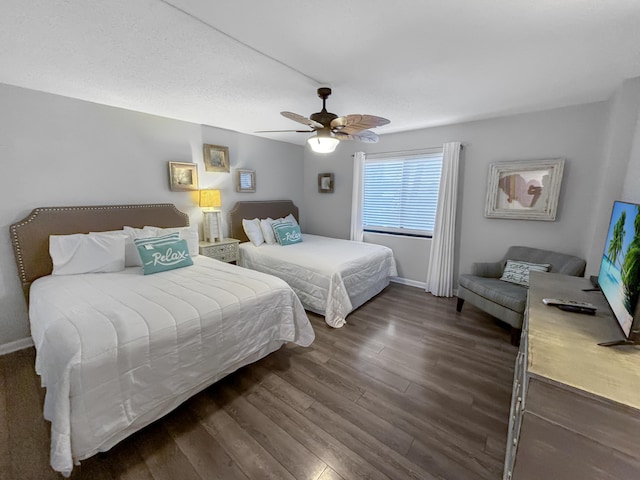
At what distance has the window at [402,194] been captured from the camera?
372 cm

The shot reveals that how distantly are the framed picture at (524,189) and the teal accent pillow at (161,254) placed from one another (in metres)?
3.64

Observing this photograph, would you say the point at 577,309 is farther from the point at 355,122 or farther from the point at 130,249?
the point at 130,249

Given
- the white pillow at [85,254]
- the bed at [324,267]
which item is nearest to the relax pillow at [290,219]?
the bed at [324,267]

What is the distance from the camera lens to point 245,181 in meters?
4.06

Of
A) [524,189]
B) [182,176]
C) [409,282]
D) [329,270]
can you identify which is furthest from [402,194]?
[182,176]

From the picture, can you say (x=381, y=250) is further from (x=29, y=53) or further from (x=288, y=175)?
(x=29, y=53)

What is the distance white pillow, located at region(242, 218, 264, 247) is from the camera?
3738 mm

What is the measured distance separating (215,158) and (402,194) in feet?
9.35

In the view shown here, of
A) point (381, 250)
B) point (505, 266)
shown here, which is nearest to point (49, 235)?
point (381, 250)

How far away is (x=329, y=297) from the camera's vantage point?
275 centimetres

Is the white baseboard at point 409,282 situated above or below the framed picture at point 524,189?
below

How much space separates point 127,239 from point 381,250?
3063 millimetres

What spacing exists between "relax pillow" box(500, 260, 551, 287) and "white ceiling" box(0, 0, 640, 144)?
169 centimetres

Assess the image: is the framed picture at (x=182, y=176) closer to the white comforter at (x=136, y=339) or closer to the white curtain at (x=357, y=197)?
the white comforter at (x=136, y=339)
